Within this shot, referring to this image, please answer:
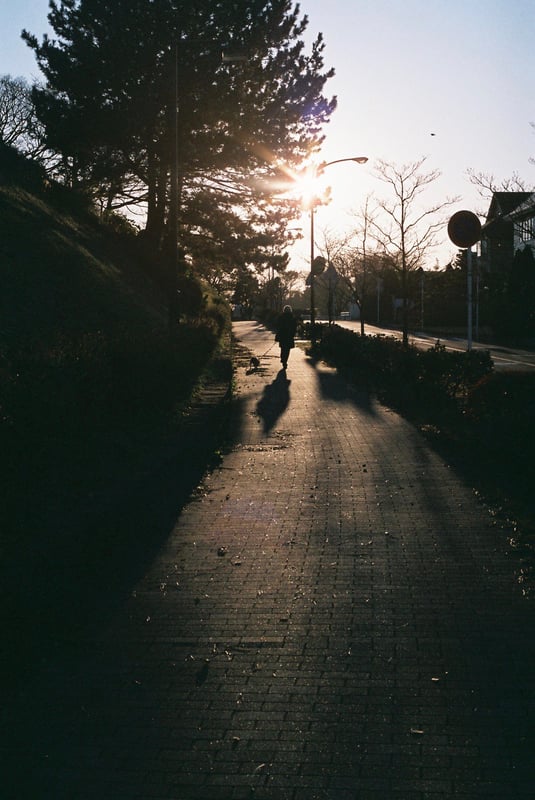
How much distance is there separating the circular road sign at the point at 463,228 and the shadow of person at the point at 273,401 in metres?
4.17

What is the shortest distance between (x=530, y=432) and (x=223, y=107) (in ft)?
75.5

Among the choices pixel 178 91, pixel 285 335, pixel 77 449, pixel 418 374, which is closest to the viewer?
pixel 77 449

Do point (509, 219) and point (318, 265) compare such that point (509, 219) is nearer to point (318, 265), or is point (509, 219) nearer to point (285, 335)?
point (285, 335)

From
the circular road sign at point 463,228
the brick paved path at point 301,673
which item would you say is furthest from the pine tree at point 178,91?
the brick paved path at point 301,673

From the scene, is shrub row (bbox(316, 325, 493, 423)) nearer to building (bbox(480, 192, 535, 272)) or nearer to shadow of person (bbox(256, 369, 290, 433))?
shadow of person (bbox(256, 369, 290, 433))

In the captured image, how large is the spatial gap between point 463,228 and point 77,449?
668cm

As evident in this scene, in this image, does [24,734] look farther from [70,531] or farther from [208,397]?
[208,397]

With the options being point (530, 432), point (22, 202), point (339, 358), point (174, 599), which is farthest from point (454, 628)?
point (339, 358)

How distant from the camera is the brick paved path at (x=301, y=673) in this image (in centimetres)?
353

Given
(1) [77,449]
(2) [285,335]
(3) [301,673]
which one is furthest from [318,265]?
(3) [301,673]

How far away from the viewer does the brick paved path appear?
3527 mm

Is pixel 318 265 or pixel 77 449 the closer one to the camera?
pixel 77 449

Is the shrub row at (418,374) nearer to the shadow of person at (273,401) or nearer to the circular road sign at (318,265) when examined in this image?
the shadow of person at (273,401)

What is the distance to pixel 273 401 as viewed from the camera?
1866cm
